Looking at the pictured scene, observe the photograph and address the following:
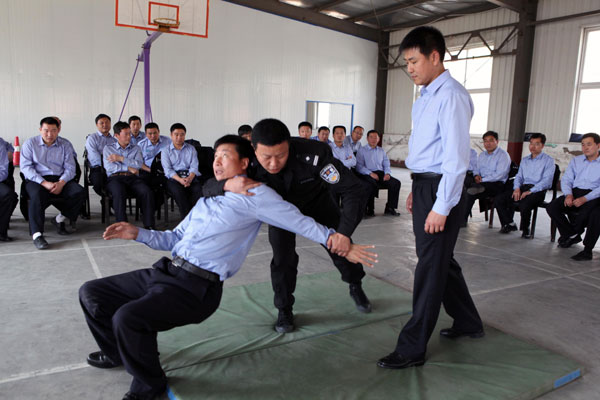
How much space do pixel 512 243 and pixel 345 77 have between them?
10501 millimetres

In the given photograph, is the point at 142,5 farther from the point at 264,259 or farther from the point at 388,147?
the point at 388,147

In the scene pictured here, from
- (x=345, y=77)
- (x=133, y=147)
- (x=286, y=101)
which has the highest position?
(x=345, y=77)

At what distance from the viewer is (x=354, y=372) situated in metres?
2.15

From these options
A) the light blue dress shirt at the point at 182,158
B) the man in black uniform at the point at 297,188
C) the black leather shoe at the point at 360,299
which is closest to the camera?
the man in black uniform at the point at 297,188

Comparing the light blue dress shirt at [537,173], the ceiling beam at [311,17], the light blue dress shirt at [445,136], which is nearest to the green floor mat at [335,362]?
the light blue dress shirt at [445,136]

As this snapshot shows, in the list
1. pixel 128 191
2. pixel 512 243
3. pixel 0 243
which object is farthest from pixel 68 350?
pixel 512 243

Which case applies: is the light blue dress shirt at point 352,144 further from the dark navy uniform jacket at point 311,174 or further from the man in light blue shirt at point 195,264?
the man in light blue shirt at point 195,264

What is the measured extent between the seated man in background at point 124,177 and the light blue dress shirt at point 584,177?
4931mm

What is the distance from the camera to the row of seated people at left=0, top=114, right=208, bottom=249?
466 centimetres

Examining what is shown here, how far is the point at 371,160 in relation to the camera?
281 inches

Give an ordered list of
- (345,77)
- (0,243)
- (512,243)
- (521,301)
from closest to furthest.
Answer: (521,301) → (0,243) → (512,243) → (345,77)

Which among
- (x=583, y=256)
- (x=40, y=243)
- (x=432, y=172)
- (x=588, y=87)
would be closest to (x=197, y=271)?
(x=432, y=172)

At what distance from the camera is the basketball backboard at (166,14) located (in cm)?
786

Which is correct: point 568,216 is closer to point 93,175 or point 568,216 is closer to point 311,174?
point 311,174
